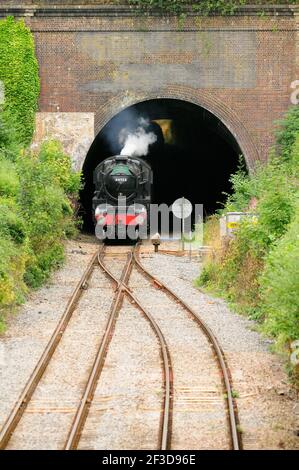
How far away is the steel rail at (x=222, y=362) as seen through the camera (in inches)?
374

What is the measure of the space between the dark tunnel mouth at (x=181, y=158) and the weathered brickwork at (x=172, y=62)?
2.43 metres

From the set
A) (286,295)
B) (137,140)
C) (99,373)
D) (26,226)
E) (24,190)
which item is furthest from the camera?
(137,140)

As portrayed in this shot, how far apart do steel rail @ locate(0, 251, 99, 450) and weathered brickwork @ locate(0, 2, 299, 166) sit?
11.7 meters

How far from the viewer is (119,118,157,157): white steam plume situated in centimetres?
3541

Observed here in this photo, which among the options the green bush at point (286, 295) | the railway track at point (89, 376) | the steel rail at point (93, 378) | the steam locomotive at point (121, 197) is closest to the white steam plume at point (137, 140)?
the steam locomotive at point (121, 197)

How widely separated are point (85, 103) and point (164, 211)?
740cm

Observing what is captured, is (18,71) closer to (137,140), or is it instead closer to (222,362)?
(137,140)

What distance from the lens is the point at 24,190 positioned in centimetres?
2197

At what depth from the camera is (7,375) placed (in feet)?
39.8

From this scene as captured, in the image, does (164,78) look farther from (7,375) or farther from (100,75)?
(7,375)

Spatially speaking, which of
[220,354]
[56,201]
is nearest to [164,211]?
[56,201]

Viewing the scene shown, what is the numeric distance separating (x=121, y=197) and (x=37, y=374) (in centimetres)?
1759

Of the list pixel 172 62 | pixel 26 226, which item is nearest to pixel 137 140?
pixel 172 62

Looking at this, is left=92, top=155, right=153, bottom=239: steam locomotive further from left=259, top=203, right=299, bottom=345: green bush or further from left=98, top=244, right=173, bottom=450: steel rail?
left=259, top=203, right=299, bottom=345: green bush
